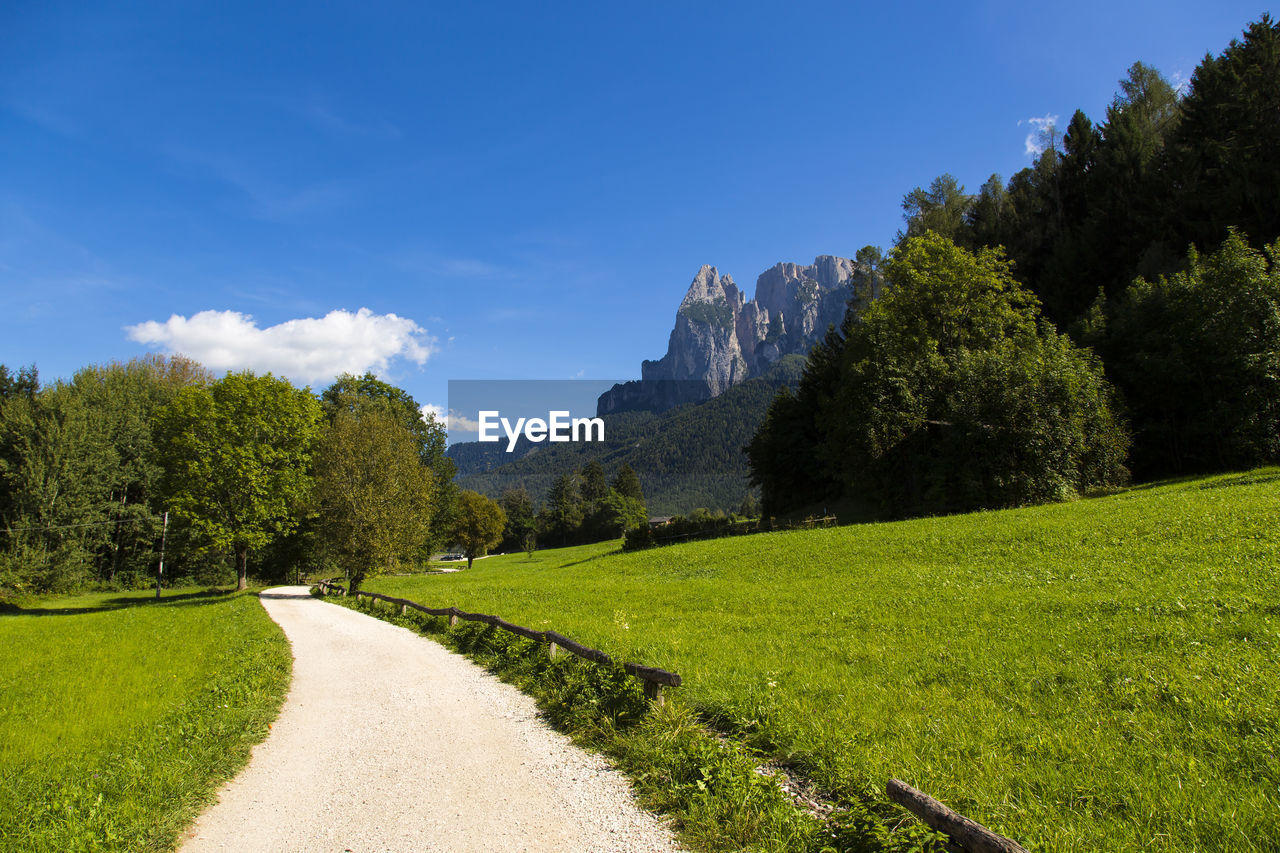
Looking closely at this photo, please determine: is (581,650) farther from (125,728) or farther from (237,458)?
(237,458)

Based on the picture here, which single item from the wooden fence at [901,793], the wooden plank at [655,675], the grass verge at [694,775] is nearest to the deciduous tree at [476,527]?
the wooden fence at [901,793]

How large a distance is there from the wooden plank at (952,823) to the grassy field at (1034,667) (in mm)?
773

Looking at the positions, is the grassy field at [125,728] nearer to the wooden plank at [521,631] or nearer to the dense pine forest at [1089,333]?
the wooden plank at [521,631]

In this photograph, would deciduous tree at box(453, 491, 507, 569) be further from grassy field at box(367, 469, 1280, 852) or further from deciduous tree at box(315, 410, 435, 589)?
grassy field at box(367, 469, 1280, 852)

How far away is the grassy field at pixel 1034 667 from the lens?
16.1 feet

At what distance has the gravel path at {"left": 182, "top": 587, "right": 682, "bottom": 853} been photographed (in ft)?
17.5

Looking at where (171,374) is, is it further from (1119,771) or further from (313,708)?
(1119,771)

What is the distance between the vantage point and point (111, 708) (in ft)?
31.6

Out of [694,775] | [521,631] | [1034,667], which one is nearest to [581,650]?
[521,631]

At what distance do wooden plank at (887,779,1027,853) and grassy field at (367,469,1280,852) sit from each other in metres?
0.77

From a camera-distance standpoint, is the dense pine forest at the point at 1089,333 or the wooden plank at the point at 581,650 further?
the dense pine forest at the point at 1089,333

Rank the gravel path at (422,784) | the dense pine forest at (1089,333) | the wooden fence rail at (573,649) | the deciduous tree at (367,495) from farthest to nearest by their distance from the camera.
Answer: the deciduous tree at (367,495) → the dense pine forest at (1089,333) → the wooden fence rail at (573,649) → the gravel path at (422,784)

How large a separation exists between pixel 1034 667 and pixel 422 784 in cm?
797

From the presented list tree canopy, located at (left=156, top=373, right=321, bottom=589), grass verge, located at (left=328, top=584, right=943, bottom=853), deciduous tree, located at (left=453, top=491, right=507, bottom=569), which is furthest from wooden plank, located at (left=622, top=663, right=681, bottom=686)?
deciduous tree, located at (left=453, top=491, right=507, bottom=569)
